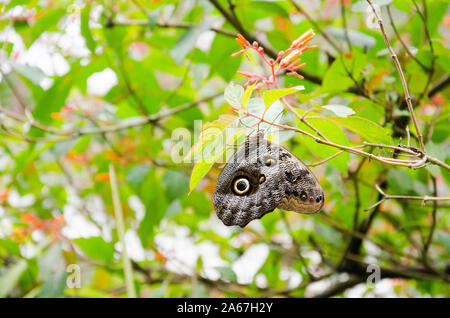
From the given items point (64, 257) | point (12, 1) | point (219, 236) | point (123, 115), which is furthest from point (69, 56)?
point (219, 236)

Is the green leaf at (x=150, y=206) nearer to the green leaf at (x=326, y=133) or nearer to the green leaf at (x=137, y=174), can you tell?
the green leaf at (x=137, y=174)

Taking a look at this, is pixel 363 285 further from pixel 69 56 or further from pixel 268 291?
pixel 69 56

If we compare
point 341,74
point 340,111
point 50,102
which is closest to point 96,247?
point 50,102

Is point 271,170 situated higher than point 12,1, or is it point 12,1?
point 12,1

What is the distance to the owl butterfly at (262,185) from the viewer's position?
1.72ft

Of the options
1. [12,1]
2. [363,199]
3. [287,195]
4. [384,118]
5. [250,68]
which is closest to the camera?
[287,195]

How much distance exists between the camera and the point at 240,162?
550 mm

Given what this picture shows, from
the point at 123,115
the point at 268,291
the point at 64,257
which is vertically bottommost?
the point at 268,291

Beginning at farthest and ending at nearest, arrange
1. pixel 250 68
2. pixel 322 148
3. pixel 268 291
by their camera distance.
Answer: pixel 250 68 → pixel 268 291 → pixel 322 148

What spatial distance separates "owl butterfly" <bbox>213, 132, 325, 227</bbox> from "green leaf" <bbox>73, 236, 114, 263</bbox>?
0.87 m

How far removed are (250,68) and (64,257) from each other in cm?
96

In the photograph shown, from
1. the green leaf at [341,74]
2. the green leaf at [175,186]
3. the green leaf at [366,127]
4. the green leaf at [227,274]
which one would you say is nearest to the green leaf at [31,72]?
the green leaf at [175,186]

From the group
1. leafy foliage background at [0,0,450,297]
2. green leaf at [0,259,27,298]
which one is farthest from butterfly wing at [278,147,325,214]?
green leaf at [0,259,27,298]

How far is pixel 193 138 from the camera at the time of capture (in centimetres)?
117
